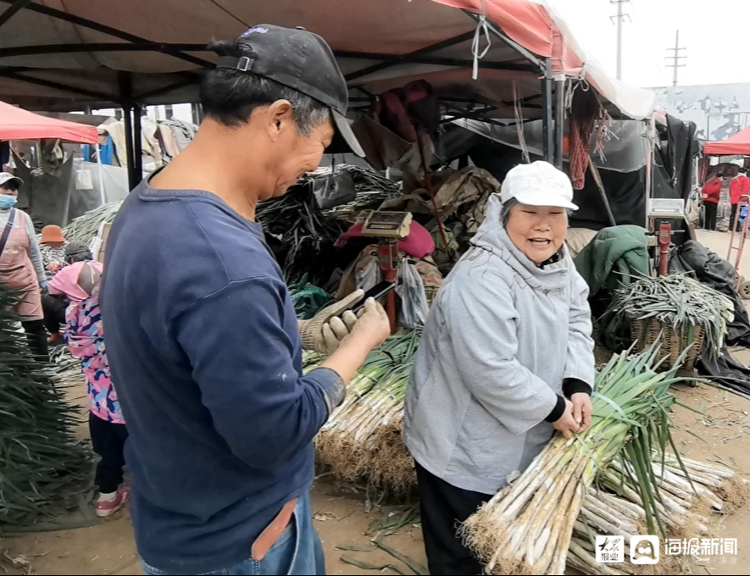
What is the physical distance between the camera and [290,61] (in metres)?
1.06

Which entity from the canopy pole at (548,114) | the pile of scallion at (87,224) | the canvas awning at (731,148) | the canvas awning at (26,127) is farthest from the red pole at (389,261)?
the canvas awning at (731,148)

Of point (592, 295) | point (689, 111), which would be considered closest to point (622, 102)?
point (592, 295)

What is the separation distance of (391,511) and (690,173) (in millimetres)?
7060

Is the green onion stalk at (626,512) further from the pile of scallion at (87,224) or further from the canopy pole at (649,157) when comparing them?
the pile of scallion at (87,224)

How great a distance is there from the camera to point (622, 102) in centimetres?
472

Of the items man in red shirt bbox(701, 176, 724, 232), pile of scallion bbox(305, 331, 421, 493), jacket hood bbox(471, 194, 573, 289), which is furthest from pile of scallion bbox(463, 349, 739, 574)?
man in red shirt bbox(701, 176, 724, 232)

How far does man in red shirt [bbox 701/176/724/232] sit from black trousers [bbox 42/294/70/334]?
17.4 m

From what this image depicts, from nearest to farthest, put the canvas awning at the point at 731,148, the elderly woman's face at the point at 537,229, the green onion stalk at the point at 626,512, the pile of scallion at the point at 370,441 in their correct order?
1. the elderly woman's face at the point at 537,229
2. the green onion stalk at the point at 626,512
3. the pile of scallion at the point at 370,441
4. the canvas awning at the point at 731,148

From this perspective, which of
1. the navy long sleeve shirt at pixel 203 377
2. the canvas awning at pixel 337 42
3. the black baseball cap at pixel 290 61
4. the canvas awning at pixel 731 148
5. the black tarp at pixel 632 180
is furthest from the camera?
the canvas awning at pixel 731 148

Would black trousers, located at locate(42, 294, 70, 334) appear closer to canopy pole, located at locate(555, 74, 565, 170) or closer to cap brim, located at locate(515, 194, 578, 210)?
canopy pole, located at locate(555, 74, 565, 170)

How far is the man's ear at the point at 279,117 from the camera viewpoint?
3.49 feet

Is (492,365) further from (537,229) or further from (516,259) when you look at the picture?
(537,229)

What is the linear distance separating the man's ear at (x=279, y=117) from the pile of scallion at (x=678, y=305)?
4423mm

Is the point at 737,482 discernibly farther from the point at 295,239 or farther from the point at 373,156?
the point at 295,239
